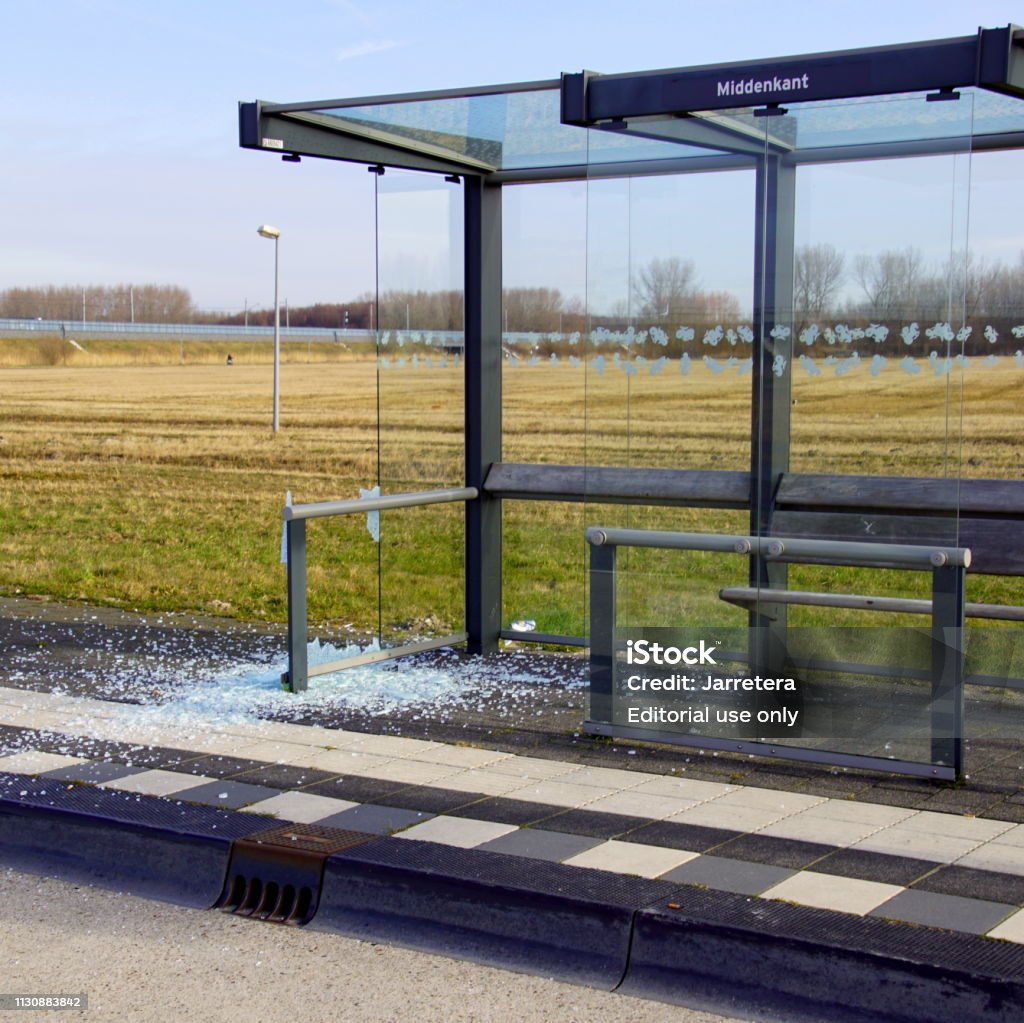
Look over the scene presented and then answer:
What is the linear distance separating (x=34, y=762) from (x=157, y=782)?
598 mm

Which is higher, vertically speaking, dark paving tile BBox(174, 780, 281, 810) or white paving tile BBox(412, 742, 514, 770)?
white paving tile BBox(412, 742, 514, 770)

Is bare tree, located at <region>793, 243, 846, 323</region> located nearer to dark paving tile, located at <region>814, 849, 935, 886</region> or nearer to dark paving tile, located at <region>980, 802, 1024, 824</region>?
dark paving tile, located at <region>980, 802, 1024, 824</region>

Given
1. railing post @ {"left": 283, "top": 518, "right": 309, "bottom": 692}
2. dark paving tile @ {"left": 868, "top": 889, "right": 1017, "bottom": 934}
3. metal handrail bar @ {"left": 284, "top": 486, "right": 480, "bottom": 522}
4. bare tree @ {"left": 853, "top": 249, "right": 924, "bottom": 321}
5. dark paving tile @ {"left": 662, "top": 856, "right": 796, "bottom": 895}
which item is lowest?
dark paving tile @ {"left": 662, "top": 856, "right": 796, "bottom": 895}

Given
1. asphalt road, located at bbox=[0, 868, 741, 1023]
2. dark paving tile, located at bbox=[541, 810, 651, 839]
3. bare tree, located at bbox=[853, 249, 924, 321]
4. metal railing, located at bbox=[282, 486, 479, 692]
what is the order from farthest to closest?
metal railing, located at bbox=[282, 486, 479, 692] → bare tree, located at bbox=[853, 249, 924, 321] → dark paving tile, located at bbox=[541, 810, 651, 839] → asphalt road, located at bbox=[0, 868, 741, 1023]

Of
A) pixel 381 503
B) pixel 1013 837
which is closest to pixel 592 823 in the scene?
pixel 1013 837

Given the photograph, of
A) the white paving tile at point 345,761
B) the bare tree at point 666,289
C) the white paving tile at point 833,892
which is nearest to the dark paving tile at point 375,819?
the white paving tile at point 345,761

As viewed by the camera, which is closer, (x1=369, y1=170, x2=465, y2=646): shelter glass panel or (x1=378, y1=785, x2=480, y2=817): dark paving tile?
(x1=378, y1=785, x2=480, y2=817): dark paving tile

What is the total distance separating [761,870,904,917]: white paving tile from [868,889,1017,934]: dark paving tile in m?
0.04

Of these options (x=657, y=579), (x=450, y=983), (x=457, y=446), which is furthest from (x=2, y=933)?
(x=457, y=446)

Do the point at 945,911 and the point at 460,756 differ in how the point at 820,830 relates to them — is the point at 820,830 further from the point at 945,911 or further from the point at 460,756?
the point at 460,756

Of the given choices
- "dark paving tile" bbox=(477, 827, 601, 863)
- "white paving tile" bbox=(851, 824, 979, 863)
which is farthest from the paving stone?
"white paving tile" bbox=(851, 824, 979, 863)

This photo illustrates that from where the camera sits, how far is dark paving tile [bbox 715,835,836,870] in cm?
437

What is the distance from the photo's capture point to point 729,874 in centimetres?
422

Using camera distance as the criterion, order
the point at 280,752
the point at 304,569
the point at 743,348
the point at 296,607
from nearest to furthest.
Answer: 1. the point at 280,752
2. the point at 743,348
3. the point at 304,569
4. the point at 296,607
